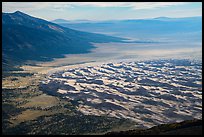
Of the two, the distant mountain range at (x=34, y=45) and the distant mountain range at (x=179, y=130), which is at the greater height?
the distant mountain range at (x=34, y=45)

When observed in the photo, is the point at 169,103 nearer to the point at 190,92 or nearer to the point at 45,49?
the point at 190,92

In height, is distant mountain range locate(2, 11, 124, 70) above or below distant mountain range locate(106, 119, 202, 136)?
above

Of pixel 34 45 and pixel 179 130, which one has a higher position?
pixel 34 45

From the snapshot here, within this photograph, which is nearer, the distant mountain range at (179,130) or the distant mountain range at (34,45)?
the distant mountain range at (179,130)

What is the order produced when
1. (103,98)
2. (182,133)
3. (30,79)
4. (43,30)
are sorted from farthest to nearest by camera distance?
(43,30) < (30,79) < (103,98) < (182,133)

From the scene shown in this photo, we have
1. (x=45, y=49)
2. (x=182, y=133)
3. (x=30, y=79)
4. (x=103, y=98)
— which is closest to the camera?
(x=182, y=133)

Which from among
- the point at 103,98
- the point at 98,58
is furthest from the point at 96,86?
the point at 98,58

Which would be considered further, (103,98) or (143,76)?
(143,76)

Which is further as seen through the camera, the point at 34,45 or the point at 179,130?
the point at 34,45

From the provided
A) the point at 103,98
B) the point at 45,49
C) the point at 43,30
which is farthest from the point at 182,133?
the point at 43,30

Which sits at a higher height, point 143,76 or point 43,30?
point 43,30

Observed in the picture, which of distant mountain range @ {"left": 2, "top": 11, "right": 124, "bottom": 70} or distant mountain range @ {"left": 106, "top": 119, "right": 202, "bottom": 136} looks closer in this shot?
distant mountain range @ {"left": 106, "top": 119, "right": 202, "bottom": 136}
